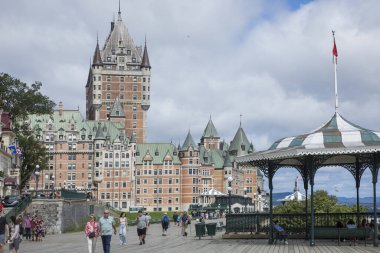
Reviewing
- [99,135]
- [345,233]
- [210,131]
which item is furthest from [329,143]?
[210,131]

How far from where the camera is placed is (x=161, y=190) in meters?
156

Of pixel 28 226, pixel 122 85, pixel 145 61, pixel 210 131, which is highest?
pixel 145 61

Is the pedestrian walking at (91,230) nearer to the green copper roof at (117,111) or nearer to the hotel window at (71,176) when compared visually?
the hotel window at (71,176)

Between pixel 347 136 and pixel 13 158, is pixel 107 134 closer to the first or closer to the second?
pixel 13 158

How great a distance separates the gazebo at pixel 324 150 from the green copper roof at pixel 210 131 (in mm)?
156756

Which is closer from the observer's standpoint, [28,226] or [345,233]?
[345,233]

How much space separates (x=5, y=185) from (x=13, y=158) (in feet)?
26.9

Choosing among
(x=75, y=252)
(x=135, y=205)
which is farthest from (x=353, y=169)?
(x=135, y=205)

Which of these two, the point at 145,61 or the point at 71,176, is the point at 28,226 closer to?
the point at 71,176

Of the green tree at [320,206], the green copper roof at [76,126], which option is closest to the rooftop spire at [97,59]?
the green copper roof at [76,126]

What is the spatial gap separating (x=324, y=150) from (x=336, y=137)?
1289 millimetres

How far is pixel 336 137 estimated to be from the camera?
1084 inches

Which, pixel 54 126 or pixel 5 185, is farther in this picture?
pixel 54 126

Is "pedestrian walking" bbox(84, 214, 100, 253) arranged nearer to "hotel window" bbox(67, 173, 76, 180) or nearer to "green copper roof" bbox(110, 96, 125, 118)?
"hotel window" bbox(67, 173, 76, 180)
